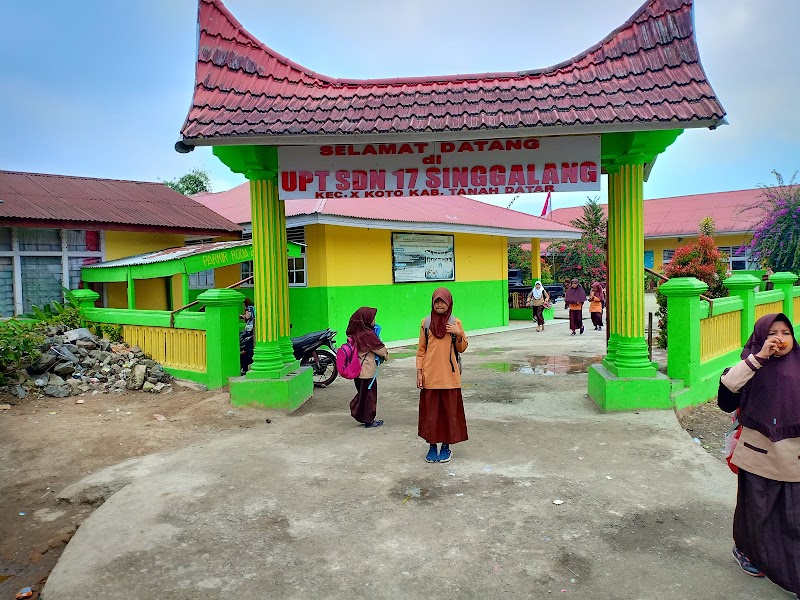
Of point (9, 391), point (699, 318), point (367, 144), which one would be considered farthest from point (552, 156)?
point (9, 391)

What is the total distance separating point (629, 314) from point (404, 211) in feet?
27.9

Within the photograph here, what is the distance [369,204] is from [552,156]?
7.98 metres

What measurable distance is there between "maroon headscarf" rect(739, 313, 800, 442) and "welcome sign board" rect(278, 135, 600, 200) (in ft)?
12.1

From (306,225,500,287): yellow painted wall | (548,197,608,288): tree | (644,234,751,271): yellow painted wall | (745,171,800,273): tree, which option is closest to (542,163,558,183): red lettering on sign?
(306,225,500,287): yellow painted wall

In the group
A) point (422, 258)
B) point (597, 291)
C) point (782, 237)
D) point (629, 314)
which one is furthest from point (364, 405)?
point (782, 237)

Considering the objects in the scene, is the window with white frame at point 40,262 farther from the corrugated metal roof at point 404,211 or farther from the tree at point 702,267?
the tree at point 702,267

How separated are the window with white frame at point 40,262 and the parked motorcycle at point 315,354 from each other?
4700 millimetres

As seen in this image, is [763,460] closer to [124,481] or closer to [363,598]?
[363,598]

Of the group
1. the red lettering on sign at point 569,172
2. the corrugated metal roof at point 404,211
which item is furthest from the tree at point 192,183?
the red lettering on sign at point 569,172

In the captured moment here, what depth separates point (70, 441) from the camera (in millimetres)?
6094

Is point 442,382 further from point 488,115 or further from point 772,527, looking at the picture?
point 488,115

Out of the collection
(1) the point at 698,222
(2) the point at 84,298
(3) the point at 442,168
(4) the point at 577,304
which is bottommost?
(4) the point at 577,304

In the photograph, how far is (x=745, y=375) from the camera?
320 centimetres

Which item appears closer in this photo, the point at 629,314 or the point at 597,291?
the point at 629,314
